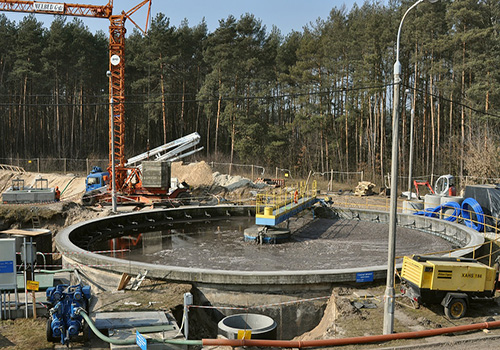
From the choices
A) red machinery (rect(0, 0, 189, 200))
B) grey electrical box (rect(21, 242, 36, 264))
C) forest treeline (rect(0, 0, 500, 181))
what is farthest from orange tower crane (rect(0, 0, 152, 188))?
grey electrical box (rect(21, 242, 36, 264))

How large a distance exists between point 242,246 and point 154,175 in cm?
1261

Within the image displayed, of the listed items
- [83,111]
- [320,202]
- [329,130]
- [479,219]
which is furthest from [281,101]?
[479,219]

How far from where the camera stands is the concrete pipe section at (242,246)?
1292cm

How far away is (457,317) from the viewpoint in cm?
1072

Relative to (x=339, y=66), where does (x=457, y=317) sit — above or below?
below

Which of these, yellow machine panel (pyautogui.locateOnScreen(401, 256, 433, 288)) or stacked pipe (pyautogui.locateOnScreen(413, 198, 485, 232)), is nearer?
yellow machine panel (pyautogui.locateOnScreen(401, 256, 433, 288))

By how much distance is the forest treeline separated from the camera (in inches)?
1631

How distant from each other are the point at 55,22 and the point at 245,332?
192ft

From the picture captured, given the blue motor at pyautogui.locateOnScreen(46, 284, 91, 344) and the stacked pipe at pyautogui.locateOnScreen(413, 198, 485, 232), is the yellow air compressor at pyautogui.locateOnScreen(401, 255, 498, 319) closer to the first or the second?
the blue motor at pyautogui.locateOnScreen(46, 284, 91, 344)

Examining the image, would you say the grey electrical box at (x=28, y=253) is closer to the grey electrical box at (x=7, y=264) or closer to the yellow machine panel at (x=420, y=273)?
the grey electrical box at (x=7, y=264)

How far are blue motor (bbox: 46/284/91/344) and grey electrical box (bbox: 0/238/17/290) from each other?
4.12 feet

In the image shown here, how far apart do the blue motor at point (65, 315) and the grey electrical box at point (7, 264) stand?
1.25 metres

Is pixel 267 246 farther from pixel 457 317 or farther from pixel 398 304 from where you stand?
pixel 457 317

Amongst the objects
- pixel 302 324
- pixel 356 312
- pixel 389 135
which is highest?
pixel 389 135
